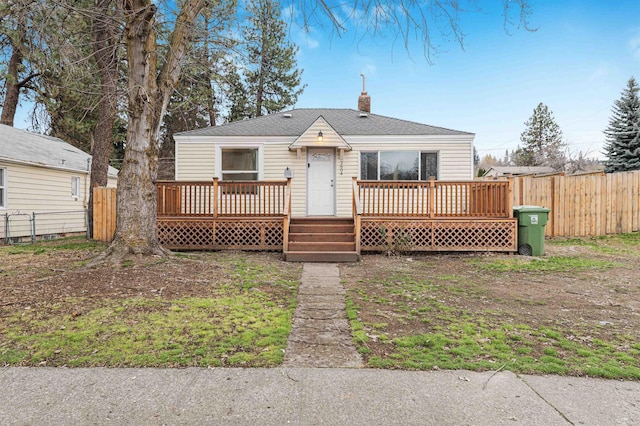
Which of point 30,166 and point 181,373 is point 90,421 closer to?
point 181,373

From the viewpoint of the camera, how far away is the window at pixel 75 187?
601 inches

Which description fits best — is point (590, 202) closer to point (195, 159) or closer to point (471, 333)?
point (471, 333)

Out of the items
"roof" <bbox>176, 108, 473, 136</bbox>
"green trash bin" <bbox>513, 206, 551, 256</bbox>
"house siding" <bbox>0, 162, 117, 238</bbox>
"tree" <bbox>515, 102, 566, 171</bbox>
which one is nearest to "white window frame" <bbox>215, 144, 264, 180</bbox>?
"roof" <bbox>176, 108, 473, 136</bbox>

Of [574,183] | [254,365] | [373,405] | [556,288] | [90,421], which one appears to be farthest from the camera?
[574,183]

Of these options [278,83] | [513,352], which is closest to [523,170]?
[278,83]

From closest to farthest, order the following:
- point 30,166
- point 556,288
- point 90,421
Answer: point 90,421, point 556,288, point 30,166

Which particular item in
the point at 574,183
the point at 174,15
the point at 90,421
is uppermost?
the point at 174,15

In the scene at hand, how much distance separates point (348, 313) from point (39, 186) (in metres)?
14.3

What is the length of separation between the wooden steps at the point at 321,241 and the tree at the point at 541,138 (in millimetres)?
39037

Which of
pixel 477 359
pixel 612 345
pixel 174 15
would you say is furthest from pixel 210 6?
pixel 612 345

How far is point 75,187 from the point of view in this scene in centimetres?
1556

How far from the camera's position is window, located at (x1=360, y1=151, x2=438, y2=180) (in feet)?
35.3

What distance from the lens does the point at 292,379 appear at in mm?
2627

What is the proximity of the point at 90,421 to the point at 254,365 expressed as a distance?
3.68ft
